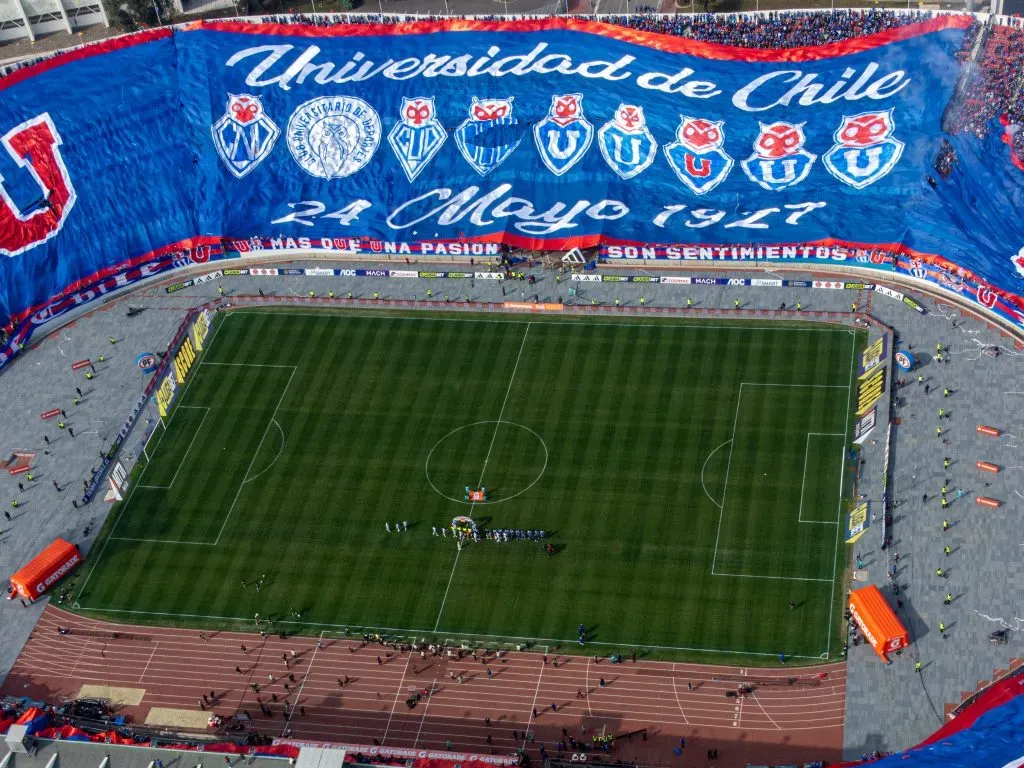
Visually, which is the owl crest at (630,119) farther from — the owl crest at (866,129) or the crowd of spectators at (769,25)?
the owl crest at (866,129)

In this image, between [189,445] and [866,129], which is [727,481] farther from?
[189,445]

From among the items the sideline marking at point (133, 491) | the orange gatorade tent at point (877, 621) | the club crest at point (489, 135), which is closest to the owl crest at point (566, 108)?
the club crest at point (489, 135)

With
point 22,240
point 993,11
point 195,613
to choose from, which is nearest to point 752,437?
point 195,613

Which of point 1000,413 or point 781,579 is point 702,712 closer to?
point 781,579

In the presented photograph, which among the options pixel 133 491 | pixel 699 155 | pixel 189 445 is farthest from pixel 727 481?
pixel 133 491

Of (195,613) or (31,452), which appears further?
(31,452)

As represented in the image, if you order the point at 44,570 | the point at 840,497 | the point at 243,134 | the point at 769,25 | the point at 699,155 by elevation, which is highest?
the point at 769,25
